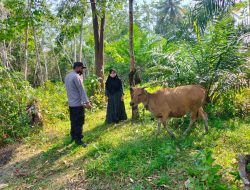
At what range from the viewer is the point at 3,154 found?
8.12m

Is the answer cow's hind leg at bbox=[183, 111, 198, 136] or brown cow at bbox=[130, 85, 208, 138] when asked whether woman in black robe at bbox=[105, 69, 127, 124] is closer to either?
brown cow at bbox=[130, 85, 208, 138]

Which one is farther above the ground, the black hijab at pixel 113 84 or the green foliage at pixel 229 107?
the black hijab at pixel 113 84

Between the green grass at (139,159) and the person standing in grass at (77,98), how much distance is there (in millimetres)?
414

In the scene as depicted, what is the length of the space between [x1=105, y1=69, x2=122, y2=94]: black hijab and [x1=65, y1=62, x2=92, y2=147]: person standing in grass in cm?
202

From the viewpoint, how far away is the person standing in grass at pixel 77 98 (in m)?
7.00

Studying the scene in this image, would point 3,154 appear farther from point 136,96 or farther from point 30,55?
point 30,55

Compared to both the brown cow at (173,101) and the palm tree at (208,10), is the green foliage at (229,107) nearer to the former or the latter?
the brown cow at (173,101)

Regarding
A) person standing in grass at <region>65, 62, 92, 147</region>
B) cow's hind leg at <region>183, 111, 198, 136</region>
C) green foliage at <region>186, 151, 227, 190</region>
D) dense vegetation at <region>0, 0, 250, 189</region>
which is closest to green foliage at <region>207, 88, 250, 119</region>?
dense vegetation at <region>0, 0, 250, 189</region>

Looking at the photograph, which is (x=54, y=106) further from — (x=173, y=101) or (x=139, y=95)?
(x=173, y=101)

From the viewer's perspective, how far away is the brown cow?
6.44 meters

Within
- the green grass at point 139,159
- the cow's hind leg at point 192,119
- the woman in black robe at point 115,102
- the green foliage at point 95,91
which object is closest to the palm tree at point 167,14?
the green foliage at point 95,91

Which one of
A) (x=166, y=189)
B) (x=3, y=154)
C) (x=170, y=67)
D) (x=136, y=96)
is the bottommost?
(x=3, y=154)

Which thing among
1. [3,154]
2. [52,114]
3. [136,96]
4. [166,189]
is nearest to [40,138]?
[3,154]

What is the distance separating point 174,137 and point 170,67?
93.9 inches
